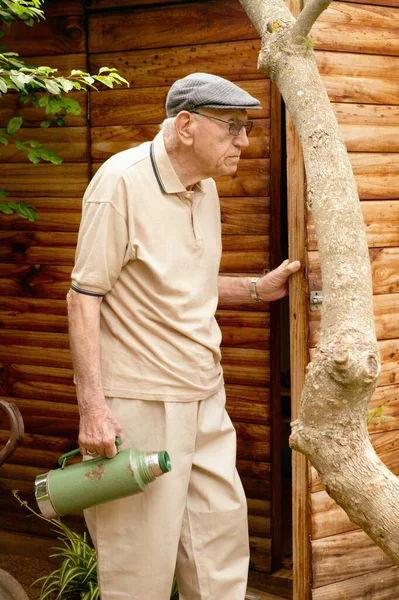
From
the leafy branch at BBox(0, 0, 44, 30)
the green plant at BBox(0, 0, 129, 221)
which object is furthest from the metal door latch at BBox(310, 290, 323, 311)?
the leafy branch at BBox(0, 0, 44, 30)

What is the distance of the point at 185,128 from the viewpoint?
10.7ft

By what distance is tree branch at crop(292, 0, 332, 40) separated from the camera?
260 cm

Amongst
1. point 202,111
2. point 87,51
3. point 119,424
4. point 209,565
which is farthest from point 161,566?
point 87,51

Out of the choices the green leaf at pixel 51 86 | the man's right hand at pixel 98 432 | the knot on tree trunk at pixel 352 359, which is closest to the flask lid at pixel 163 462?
the man's right hand at pixel 98 432

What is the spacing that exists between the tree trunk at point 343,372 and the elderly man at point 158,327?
0.91 m

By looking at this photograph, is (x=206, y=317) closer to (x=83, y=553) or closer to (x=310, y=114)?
(x=310, y=114)

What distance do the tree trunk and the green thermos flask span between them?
1068mm

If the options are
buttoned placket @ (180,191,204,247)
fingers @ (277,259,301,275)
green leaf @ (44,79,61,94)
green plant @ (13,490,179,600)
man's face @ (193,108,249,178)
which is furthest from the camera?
green plant @ (13,490,179,600)

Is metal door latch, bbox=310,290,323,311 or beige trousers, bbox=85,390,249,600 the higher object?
metal door latch, bbox=310,290,323,311

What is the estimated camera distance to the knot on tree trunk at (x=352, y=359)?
1992 millimetres

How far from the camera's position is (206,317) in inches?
135

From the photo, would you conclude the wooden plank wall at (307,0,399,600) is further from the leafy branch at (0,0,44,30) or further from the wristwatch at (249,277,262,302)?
the leafy branch at (0,0,44,30)

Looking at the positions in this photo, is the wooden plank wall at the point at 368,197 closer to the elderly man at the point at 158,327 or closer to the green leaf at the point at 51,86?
the elderly man at the point at 158,327

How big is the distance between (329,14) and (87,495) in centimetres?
203
